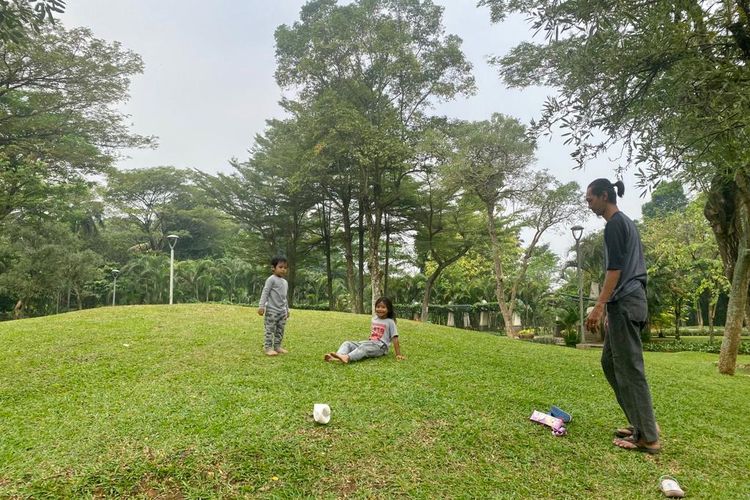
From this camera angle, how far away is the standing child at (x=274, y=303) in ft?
19.6

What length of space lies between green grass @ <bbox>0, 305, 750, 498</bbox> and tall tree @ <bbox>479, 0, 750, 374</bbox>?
2.77 m

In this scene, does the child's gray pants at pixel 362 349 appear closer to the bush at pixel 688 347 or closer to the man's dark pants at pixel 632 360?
the man's dark pants at pixel 632 360

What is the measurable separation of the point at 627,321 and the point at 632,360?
297mm

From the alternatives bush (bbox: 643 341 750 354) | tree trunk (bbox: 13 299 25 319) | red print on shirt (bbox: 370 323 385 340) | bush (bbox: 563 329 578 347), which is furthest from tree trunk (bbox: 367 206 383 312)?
tree trunk (bbox: 13 299 25 319)

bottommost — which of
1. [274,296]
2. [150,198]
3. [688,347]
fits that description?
[688,347]

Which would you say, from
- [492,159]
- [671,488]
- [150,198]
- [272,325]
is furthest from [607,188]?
[150,198]

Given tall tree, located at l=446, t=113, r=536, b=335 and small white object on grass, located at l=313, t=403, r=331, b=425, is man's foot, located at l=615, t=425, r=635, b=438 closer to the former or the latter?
small white object on grass, located at l=313, t=403, r=331, b=425

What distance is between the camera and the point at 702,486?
10.1ft

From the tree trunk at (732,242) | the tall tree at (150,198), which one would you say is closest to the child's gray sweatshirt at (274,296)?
the tree trunk at (732,242)

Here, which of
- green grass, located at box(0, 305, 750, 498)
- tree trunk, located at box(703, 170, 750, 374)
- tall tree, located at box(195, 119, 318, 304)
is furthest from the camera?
tall tree, located at box(195, 119, 318, 304)

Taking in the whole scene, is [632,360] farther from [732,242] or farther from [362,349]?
[732,242]

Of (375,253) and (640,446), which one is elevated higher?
(375,253)

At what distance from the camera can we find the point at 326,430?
11.7 ft

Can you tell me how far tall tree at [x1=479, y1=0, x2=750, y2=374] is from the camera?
4008 millimetres
